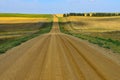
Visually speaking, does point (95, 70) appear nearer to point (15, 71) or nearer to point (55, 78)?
point (55, 78)

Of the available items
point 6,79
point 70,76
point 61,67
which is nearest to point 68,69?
point 61,67

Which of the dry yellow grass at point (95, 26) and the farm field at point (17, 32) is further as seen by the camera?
the dry yellow grass at point (95, 26)

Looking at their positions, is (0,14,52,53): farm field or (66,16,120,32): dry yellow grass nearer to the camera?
(0,14,52,53): farm field

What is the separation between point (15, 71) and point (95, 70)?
10.1 ft

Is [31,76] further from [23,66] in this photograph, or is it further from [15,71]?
[23,66]

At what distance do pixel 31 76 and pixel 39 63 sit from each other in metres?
3.19

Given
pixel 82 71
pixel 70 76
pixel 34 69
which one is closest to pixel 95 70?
pixel 82 71

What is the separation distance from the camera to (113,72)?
38.2 ft

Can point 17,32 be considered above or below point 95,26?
above

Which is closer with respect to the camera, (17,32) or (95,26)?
(17,32)

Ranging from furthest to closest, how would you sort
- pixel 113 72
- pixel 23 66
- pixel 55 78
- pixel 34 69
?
pixel 23 66
pixel 34 69
pixel 113 72
pixel 55 78

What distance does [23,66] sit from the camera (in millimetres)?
A: 13500

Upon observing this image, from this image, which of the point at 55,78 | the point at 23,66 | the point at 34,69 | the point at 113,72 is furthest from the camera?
the point at 23,66

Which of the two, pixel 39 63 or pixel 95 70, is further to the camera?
pixel 39 63
